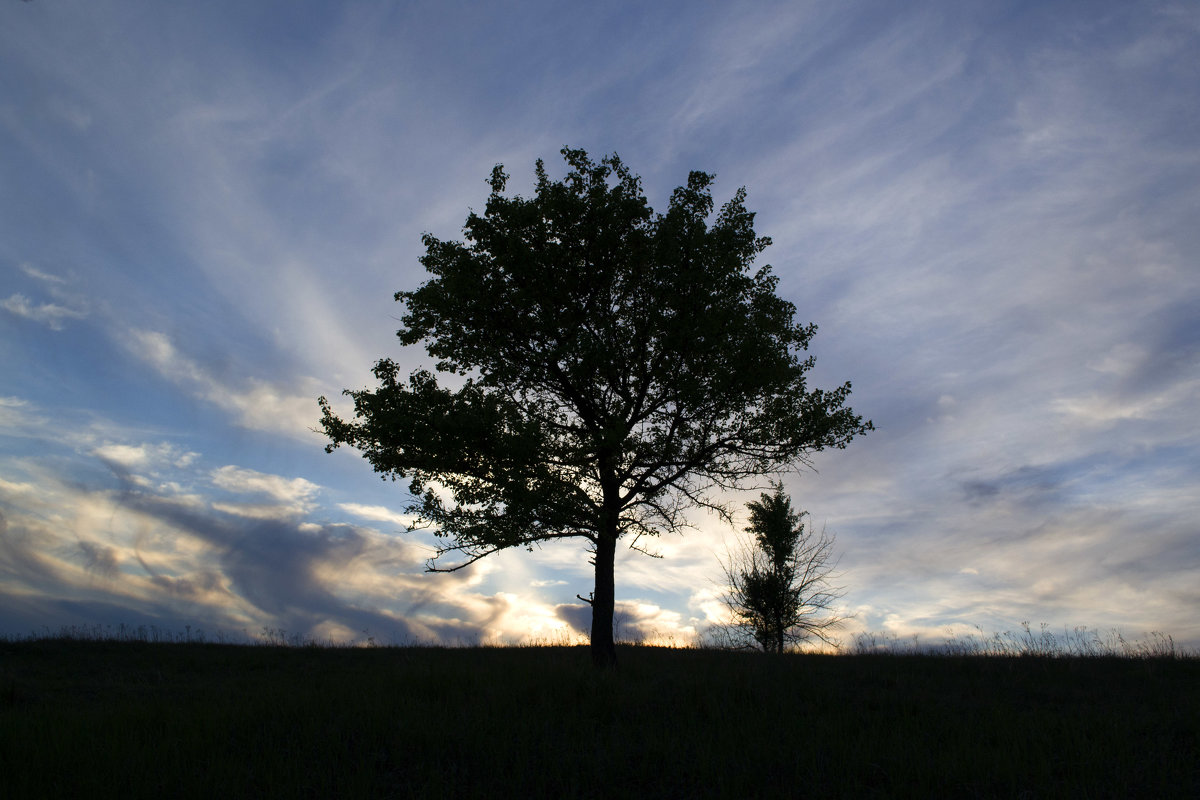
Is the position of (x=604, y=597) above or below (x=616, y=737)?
above

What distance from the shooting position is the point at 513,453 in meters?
13.4

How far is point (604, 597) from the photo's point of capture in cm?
1460

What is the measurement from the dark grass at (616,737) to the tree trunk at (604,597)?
1435mm

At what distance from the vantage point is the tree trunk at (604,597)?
573 inches

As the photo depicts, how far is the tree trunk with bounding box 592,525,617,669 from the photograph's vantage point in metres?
14.5

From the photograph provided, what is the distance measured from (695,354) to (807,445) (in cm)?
327

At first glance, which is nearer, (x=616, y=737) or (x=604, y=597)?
(x=616, y=737)

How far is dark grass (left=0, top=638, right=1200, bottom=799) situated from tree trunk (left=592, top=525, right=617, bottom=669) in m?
1.43

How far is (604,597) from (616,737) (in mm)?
6220

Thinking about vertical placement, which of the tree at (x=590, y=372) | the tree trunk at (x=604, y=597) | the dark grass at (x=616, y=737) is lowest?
the dark grass at (x=616, y=737)

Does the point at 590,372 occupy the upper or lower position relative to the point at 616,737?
upper

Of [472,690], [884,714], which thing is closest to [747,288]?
[884,714]

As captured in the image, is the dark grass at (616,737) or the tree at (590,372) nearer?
the dark grass at (616,737)

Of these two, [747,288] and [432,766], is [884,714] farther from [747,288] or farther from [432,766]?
[747,288]
